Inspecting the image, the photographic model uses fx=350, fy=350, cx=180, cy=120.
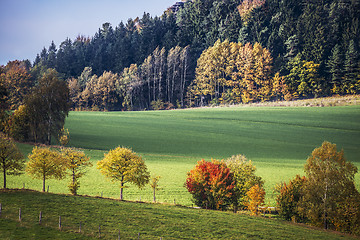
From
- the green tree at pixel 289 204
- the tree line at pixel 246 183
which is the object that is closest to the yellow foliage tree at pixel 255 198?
the tree line at pixel 246 183

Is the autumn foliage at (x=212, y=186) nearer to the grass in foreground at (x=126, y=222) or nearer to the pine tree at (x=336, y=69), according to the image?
the grass in foreground at (x=126, y=222)

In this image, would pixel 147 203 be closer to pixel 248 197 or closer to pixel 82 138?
pixel 248 197

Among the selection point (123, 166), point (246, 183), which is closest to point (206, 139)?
point (246, 183)

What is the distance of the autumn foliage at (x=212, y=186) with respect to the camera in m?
46.7

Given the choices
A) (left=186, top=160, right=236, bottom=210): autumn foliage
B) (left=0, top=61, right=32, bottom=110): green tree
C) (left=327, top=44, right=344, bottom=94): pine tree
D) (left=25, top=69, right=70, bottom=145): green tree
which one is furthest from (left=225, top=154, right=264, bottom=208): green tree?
(left=0, top=61, right=32, bottom=110): green tree

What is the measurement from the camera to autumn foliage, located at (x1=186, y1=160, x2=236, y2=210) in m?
46.7

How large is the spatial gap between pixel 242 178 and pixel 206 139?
121 ft

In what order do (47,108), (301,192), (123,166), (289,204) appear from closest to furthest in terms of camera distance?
(289,204)
(301,192)
(123,166)
(47,108)

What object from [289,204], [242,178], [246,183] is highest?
[242,178]

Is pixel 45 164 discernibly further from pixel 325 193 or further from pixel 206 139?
pixel 206 139

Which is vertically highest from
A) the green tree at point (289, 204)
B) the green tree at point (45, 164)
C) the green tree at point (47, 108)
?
the green tree at point (47, 108)

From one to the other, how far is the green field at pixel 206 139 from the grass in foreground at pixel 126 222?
7.45 m

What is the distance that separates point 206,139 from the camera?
3386 inches

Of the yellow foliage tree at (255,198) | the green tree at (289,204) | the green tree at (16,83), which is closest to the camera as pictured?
the green tree at (289,204)
